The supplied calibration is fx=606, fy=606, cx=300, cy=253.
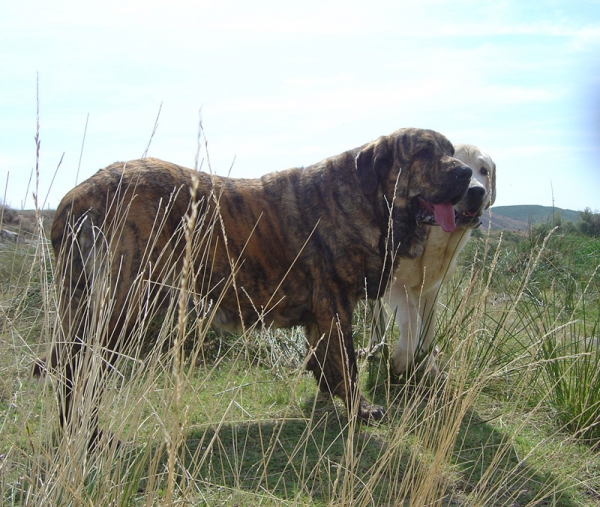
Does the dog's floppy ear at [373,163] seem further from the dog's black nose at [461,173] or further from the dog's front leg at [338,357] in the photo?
the dog's front leg at [338,357]

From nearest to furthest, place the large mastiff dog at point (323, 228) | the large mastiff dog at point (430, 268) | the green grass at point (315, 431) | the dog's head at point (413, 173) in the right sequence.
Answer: the green grass at point (315, 431) < the large mastiff dog at point (323, 228) < the dog's head at point (413, 173) < the large mastiff dog at point (430, 268)

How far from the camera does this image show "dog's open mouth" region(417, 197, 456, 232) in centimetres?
372

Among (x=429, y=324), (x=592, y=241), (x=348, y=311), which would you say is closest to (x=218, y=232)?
(x=348, y=311)

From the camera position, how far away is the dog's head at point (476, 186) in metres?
4.13

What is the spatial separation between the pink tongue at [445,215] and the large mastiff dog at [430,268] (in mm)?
350

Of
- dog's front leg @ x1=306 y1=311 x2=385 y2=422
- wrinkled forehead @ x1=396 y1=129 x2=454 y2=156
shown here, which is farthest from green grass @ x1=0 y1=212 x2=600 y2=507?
wrinkled forehead @ x1=396 y1=129 x2=454 y2=156

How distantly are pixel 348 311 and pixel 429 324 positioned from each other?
2.03 feet

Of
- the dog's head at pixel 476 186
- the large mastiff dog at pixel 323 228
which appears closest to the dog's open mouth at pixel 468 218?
the dog's head at pixel 476 186

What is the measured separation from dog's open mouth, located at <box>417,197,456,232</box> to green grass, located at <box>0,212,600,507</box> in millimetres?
360

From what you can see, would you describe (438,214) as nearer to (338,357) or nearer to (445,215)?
(445,215)

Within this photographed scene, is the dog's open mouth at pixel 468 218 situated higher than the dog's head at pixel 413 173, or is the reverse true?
the dog's head at pixel 413 173

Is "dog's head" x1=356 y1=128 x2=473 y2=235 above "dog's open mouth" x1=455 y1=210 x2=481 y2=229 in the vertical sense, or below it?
above

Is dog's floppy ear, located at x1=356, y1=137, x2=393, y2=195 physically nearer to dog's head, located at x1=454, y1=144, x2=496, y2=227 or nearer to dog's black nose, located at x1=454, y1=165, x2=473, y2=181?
dog's black nose, located at x1=454, y1=165, x2=473, y2=181

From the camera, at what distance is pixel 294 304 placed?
370 centimetres
